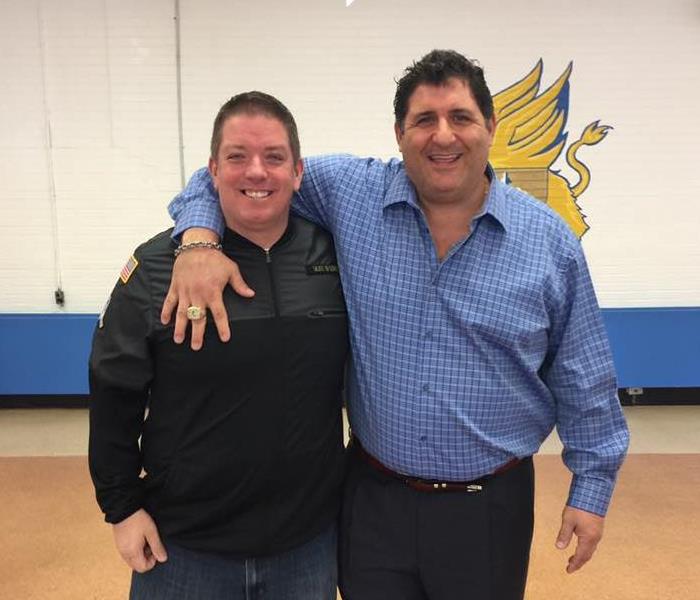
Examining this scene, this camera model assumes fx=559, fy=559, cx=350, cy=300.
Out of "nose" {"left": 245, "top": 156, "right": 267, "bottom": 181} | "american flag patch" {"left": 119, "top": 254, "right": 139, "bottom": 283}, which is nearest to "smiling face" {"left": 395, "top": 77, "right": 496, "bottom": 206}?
"nose" {"left": 245, "top": 156, "right": 267, "bottom": 181}

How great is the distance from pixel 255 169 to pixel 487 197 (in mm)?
572

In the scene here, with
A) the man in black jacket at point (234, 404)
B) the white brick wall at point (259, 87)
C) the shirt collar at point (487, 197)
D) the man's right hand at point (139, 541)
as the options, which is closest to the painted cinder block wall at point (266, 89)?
the white brick wall at point (259, 87)

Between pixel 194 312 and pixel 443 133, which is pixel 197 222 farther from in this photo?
pixel 443 133

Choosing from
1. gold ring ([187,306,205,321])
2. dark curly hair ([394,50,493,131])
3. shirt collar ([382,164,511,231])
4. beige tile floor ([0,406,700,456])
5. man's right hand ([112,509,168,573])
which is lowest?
beige tile floor ([0,406,700,456])

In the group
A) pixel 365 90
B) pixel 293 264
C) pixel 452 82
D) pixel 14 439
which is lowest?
pixel 14 439

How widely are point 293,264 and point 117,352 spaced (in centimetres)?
41

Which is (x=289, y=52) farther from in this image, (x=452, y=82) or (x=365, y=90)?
(x=452, y=82)

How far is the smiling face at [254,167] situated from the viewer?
116cm

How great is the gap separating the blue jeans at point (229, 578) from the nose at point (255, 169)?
32.7 inches

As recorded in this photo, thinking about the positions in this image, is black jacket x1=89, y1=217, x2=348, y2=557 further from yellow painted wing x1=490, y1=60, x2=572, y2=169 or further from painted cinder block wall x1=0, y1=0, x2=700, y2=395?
yellow painted wing x1=490, y1=60, x2=572, y2=169

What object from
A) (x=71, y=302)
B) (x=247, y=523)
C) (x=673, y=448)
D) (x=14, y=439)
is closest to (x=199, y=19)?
(x=71, y=302)

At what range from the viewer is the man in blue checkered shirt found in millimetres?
1294

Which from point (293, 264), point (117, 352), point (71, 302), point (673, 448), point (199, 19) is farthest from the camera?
point (71, 302)

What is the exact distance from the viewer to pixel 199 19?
381 centimetres
